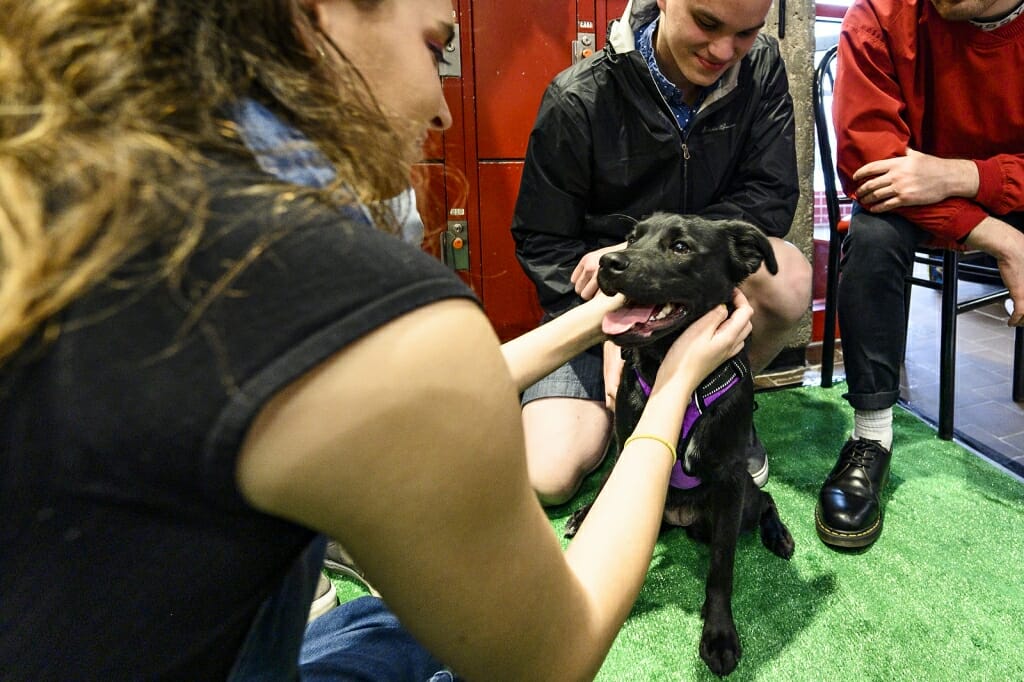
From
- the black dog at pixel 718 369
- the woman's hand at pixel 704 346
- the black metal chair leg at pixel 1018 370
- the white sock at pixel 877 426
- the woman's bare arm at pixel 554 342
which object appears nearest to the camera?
the woman's hand at pixel 704 346

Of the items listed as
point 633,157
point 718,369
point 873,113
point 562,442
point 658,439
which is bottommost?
point 562,442

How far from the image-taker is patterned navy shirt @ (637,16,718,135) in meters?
2.07

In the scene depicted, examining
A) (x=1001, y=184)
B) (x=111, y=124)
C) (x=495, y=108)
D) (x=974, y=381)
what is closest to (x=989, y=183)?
(x=1001, y=184)

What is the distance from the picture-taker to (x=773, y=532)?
68.7 inches

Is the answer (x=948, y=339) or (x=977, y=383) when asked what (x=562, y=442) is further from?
(x=977, y=383)

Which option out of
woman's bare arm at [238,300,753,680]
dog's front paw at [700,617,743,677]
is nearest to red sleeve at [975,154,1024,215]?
dog's front paw at [700,617,743,677]

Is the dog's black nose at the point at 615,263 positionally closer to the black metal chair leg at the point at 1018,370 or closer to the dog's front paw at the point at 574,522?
the dog's front paw at the point at 574,522

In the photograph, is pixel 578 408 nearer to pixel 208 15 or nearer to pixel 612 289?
pixel 612 289

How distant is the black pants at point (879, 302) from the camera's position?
193 cm

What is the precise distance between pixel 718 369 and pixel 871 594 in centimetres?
71

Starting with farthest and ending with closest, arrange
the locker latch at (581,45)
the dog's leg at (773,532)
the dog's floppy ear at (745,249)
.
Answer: the locker latch at (581,45) → the dog's leg at (773,532) → the dog's floppy ear at (745,249)

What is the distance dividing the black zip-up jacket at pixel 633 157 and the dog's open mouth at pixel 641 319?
686mm

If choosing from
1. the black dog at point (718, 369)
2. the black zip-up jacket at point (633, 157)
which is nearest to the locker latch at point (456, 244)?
the black zip-up jacket at point (633, 157)

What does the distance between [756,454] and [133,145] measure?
6.58 feet
